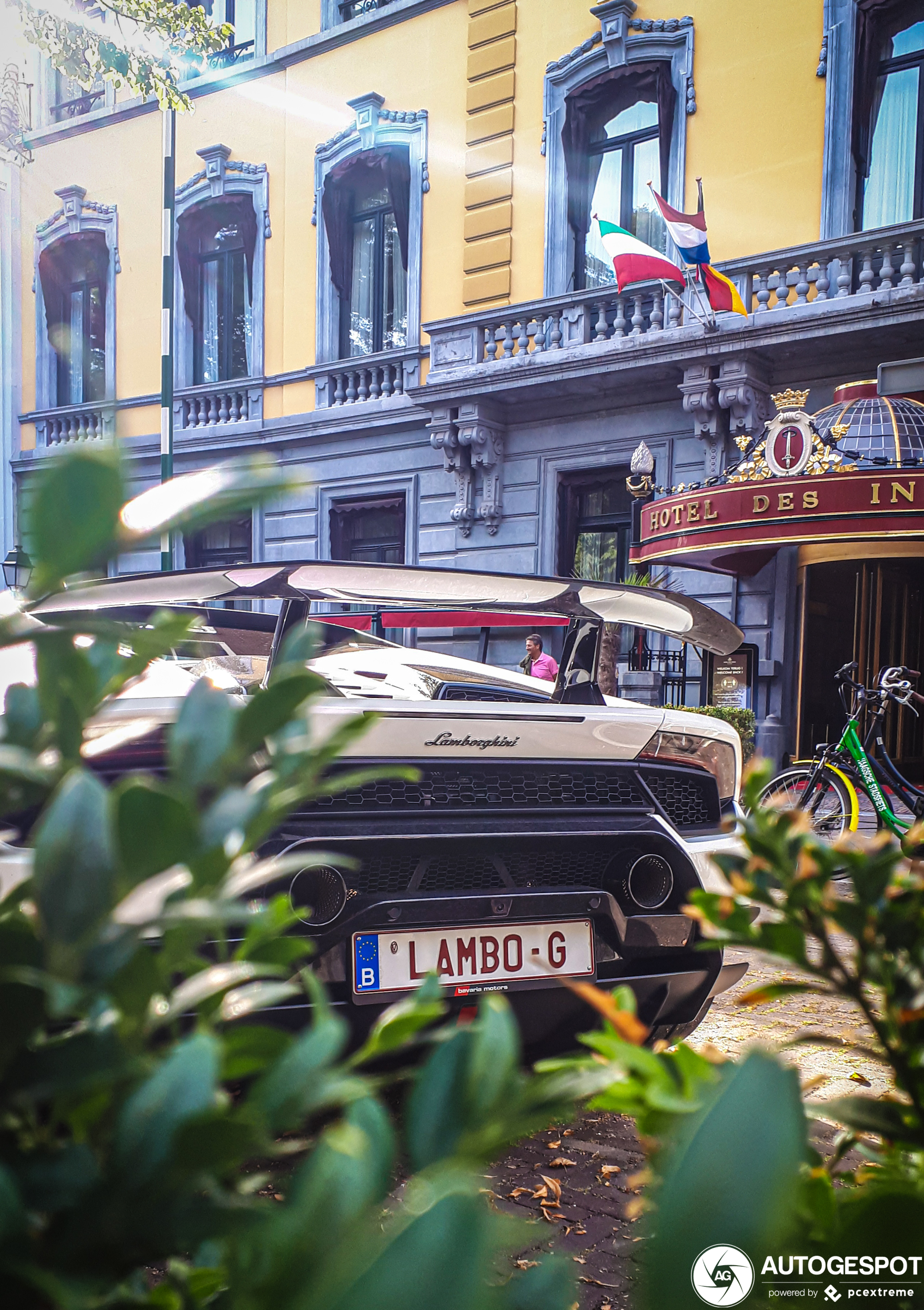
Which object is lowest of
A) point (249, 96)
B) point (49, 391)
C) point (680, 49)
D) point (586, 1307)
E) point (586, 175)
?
point (586, 1307)

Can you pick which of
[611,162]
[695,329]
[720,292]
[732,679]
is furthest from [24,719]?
[611,162]

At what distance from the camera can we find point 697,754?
3016mm

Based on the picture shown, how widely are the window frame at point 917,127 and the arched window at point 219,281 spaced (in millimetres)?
8934

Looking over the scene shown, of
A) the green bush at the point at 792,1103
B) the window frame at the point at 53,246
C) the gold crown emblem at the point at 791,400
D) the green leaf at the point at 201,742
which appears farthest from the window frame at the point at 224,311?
the green leaf at the point at 201,742

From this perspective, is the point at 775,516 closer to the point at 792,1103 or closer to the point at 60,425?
the point at 792,1103

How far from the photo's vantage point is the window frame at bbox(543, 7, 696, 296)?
1227cm

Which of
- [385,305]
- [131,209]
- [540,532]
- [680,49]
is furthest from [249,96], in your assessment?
[540,532]

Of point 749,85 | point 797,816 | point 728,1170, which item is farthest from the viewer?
point 749,85

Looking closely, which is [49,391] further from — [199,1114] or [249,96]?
[199,1114]

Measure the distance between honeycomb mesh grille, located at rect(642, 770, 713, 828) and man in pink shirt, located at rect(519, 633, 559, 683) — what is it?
24.2 ft

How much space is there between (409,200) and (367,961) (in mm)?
13955

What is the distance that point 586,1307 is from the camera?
1.97 meters

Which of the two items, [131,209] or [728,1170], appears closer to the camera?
[728,1170]

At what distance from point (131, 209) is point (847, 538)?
13537 millimetres
